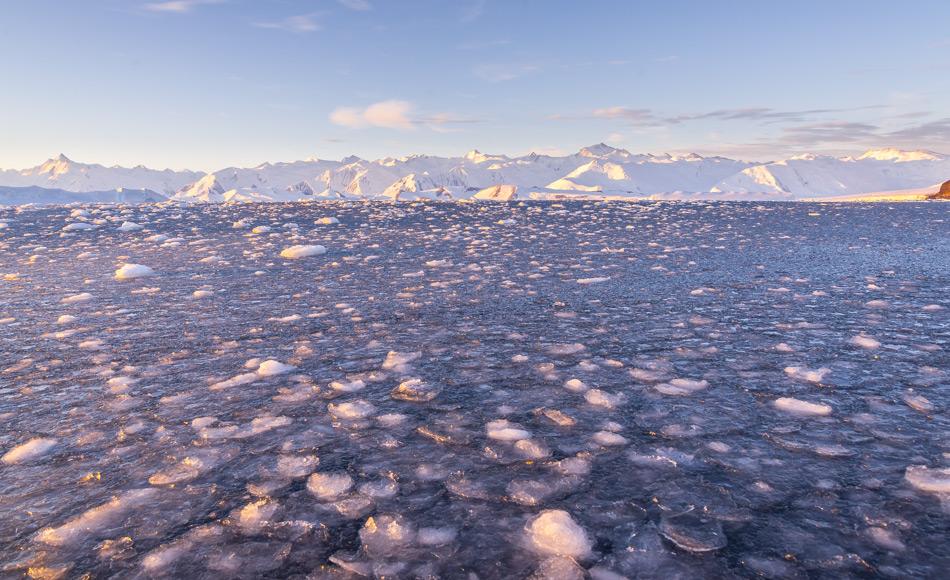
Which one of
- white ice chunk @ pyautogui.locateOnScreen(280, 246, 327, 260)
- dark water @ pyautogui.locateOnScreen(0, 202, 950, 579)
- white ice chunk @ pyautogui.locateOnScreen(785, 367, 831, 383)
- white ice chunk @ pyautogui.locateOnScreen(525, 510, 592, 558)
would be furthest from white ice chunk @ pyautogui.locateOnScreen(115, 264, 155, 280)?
white ice chunk @ pyautogui.locateOnScreen(785, 367, 831, 383)

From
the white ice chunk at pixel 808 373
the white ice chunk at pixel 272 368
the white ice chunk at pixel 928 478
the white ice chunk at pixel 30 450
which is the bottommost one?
the white ice chunk at pixel 30 450

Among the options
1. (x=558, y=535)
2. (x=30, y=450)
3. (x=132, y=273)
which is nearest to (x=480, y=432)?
(x=558, y=535)

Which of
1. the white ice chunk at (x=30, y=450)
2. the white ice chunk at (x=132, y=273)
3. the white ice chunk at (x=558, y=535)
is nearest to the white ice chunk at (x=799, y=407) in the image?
the white ice chunk at (x=558, y=535)

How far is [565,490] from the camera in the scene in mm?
2373

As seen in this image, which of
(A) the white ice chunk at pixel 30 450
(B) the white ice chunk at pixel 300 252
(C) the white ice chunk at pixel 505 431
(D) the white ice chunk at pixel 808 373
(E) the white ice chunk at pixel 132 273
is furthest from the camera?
(B) the white ice chunk at pixel 300 252

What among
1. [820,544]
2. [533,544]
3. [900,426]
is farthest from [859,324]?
[533,544]

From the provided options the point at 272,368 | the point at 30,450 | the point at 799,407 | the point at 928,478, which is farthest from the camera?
the point at 272,368

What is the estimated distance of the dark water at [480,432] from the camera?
200cm

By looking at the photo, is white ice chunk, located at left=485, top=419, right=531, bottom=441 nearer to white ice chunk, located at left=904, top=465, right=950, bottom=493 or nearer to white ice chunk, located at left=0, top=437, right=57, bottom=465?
white ice chunk, located at left=904, top=465, right=950, bottom=493

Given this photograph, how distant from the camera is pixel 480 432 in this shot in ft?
9.71

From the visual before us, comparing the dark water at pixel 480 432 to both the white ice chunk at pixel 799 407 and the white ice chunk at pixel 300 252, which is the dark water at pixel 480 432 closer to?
the white ice chunk at pixel 799 407

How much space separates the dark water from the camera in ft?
6.55

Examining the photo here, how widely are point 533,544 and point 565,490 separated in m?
0.40

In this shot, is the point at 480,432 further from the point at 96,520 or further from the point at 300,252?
the point at 300,252
